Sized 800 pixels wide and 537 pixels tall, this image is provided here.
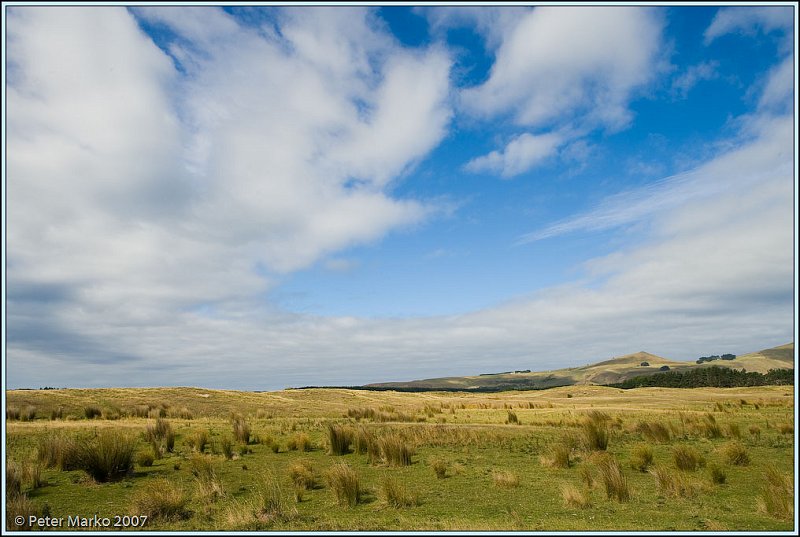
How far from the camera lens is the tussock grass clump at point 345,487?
10.7m

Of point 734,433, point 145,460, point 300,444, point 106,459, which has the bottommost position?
point 734,433

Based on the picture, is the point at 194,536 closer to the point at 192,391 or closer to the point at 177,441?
the point at 177,441

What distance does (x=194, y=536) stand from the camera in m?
7.23

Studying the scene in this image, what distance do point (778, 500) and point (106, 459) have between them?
53.2 ft

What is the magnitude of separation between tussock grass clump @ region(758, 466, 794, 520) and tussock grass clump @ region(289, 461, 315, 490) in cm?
1053

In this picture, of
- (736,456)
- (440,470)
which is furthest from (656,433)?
(440,470)

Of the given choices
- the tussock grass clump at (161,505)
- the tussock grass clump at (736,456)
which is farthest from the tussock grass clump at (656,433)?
the tussock grass clump at (161,505)

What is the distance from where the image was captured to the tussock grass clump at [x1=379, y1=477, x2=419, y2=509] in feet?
34.3

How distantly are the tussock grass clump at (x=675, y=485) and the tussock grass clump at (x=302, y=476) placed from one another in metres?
9.11

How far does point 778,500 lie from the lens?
30.3ft

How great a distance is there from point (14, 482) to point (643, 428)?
23070 mm

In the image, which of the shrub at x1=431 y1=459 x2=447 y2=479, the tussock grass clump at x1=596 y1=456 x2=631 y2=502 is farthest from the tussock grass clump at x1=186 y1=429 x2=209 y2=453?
the tussock grass clump at x1=596 y1=456 x2=631 y2=502

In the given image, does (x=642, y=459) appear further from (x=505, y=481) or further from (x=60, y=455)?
(x=60, y=455)

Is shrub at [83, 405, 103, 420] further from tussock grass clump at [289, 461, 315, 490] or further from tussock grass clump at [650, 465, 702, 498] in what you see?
tussock grass clump at [650, 465, 702, 498]
